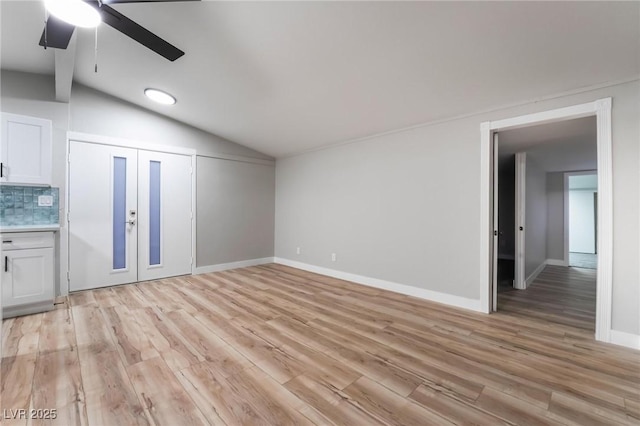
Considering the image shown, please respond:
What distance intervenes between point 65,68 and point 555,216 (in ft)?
29.2

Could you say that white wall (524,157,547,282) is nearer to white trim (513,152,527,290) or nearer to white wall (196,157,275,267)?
white trim (513,152,527,290)

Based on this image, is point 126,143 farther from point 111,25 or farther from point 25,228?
point 111,25

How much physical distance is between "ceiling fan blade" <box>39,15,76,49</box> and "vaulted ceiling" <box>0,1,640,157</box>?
0.59 meters

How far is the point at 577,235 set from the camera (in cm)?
810

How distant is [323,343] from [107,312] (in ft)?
8.28

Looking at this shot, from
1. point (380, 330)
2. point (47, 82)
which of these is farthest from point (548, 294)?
point (47, 82)

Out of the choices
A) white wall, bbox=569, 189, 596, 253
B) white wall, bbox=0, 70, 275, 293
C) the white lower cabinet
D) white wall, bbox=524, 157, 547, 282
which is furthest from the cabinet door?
white wall, bbox=569, 189, 596, 253

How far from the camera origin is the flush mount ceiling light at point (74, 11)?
5.28ft

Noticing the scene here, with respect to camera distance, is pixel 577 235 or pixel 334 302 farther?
pixel 577 235

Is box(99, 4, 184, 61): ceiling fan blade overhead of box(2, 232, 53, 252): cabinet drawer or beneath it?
overhead

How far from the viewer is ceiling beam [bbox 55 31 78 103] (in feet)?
8.03

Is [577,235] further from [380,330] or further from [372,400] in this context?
[372,400]

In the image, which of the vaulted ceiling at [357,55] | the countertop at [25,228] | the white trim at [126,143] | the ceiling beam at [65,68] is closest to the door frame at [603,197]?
the vaulted ceiling at [357,55]

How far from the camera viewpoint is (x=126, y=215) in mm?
4047
